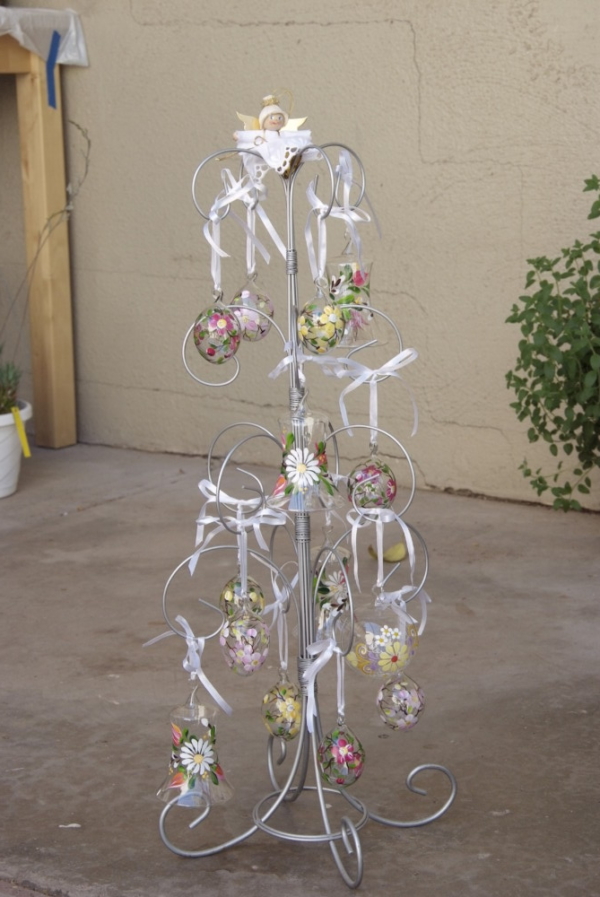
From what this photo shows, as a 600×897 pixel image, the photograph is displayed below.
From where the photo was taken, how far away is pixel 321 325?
2.17 meters

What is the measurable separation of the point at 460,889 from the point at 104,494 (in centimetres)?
297

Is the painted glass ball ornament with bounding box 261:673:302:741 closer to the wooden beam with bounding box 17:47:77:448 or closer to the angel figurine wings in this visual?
the angel figurine wings

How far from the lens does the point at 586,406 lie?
3.98m

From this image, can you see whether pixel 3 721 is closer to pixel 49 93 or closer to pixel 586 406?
pixel 586 406

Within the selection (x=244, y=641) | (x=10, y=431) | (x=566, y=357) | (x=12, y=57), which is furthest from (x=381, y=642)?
(x=12, y=57)

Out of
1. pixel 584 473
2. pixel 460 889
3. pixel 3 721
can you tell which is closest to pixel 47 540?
pixel 3 721

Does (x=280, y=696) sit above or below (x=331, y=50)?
below

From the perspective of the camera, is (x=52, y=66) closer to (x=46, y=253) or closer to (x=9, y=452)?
(x=46, y=253)

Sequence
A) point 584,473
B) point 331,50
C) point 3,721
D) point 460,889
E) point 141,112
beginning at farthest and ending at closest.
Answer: point 141,112
point 331,50
point 584,473
point 3,721
point 460,889

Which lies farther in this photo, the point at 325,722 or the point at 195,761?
the point at 325,722

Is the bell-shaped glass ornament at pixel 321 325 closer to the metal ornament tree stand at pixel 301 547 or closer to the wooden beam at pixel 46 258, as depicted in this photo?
the metal ornament tree stand at pixel 301 547

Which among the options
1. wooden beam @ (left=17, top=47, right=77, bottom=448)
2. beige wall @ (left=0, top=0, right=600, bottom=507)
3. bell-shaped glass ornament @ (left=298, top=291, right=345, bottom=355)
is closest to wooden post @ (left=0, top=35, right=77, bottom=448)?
wooden beam @ (left=17, top=47, right=77, bottom=448)

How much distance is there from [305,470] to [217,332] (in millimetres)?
291

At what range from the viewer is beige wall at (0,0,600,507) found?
4383mm
